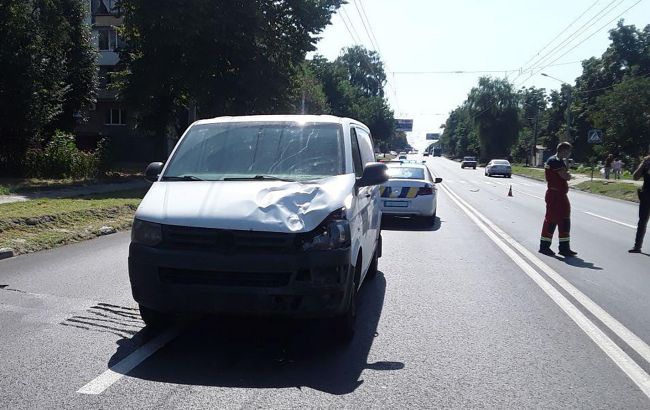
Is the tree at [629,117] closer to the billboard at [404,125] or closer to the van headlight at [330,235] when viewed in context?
the van headlight at [330,235]

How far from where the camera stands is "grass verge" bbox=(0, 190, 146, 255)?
10.2 m

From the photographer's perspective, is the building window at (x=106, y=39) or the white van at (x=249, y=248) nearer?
the white van at (x=249, y=248)

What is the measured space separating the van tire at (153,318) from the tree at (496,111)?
96226 millimetres

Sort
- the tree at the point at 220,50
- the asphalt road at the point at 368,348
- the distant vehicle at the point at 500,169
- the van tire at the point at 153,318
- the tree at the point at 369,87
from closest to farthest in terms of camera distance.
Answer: the asphalt road at the point at 368,348, the van tire at the point at 153,318, the tree at the point at 220,50, the distant vehicle at the point at 500,169, the tree at the point at 369,87

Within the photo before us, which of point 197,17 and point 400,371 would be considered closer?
point 400,371

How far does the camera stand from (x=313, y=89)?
50938 mm

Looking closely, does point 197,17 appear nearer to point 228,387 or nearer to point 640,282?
point 640,282

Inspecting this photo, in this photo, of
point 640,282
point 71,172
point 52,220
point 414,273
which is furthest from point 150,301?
point 71,172

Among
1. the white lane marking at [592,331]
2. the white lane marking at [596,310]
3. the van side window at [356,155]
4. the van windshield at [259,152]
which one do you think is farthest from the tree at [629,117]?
the van windshield at [259,152]

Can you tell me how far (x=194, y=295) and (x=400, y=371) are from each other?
5.36ft

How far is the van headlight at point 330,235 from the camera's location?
4625 mm

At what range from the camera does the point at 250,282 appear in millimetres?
4609

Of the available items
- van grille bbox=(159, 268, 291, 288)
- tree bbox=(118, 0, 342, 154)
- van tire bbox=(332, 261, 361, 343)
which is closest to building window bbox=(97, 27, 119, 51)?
tree bbox=(118, 0, 342, 154)

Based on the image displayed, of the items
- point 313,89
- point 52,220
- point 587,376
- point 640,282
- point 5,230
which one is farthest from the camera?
point 313,89
